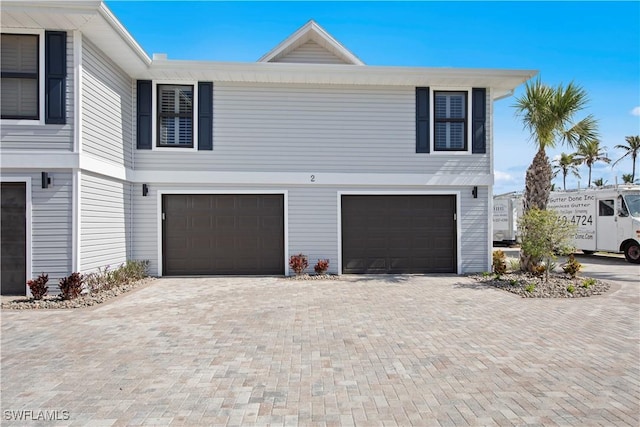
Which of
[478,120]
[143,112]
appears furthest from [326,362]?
[478,120]

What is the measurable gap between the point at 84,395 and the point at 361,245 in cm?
780

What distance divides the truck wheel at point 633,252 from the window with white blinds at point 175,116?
1566cm

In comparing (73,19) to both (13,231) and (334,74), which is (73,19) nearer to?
(13,231)

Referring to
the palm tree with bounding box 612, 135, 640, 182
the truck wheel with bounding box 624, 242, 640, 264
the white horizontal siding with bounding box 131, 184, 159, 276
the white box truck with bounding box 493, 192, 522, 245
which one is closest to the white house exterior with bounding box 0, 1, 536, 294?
the white horizontal siding with bounding box 131, 184, 159, 276

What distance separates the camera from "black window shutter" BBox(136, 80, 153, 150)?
998 cm

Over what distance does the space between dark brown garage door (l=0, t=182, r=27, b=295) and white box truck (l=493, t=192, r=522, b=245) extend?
64.0 ft

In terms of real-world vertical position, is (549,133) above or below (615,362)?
above

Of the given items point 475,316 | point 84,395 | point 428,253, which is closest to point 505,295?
point 475,316

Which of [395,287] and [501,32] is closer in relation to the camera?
[395,287]

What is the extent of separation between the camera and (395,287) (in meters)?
8.79

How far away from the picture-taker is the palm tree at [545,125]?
9602 mm

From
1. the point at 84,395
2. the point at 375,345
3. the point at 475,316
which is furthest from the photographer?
the point at 475,316

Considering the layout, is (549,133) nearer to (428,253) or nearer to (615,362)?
(428,253)

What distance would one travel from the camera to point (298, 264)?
10.0 meters
